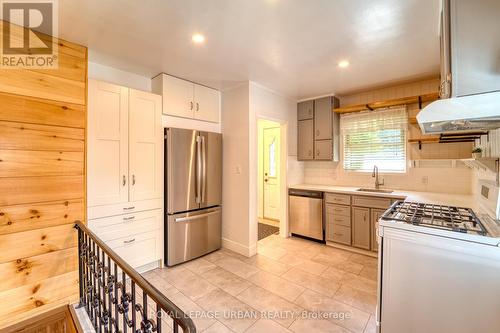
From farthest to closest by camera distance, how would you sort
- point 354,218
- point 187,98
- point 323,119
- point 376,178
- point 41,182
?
point 323,119
point 376,178
point 354,218
point 187,98
point 41,182

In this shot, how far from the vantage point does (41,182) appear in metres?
1.95

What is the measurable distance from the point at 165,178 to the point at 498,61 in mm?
3129

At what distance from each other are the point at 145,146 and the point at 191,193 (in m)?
0.87

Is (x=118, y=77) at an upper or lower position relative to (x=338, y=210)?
upper

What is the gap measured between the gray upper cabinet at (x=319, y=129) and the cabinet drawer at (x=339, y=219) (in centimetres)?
101

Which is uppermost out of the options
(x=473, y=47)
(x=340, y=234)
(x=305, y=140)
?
(x=473, y=47)

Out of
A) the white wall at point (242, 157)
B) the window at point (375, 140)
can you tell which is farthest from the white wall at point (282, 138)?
the window at point (375, 140)

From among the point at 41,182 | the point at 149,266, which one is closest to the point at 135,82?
the point at 41,182

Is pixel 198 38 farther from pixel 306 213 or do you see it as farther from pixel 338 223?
pixel 338 223

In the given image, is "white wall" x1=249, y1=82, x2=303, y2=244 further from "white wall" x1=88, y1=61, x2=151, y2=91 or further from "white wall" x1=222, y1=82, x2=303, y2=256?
"white wall" x1=88, y1=61, x2=151, y2=91

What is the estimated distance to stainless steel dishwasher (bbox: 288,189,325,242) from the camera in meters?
3.71

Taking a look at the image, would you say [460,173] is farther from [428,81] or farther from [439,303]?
[439,303]

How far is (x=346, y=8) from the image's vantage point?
1.71 meters

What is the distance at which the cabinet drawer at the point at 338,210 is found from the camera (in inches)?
134
